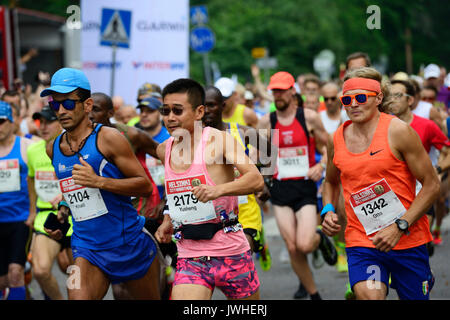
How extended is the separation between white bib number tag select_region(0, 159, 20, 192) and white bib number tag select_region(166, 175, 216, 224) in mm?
3280

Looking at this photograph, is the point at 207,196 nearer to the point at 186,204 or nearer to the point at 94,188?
the point at 186,204

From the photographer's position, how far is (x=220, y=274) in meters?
4.78

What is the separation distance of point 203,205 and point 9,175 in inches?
137

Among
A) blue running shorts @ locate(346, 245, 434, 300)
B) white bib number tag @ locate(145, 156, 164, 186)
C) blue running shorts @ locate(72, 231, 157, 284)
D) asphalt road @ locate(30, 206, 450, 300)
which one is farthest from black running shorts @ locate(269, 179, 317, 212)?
blue running shorts @ locate(346, 245, 434, 300)

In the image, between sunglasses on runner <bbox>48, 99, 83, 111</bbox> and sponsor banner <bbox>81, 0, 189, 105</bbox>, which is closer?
sunglasses on runner <bbox>48, 99, 83, 111</bbox>

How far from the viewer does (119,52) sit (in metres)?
14.7

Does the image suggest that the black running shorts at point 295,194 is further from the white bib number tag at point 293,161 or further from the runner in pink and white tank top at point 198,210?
the runner in pink and white tank top at point 198,210

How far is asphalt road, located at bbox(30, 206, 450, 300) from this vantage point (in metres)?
8.20

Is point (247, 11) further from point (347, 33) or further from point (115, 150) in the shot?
point (115, 150)

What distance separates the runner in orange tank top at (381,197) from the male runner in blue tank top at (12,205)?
3586 mm

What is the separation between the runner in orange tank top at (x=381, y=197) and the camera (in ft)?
16.1

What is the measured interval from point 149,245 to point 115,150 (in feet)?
2.75

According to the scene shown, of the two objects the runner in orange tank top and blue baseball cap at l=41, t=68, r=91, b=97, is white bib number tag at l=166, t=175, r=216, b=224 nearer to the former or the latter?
the runner in orange tank top

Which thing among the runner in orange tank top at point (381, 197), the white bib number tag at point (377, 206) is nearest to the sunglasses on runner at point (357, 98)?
the runner in orange tank top at point (381, 197)
